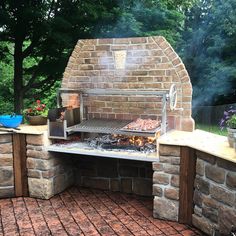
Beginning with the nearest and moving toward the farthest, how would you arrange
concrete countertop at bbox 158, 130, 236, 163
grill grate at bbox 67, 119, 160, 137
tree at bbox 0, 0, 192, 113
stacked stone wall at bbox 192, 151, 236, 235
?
stacked stone wall at bbox 192, 151, 236, 235
concrete countertop at bbox 158, 130, 236, 163
grill grate at bbox 67, 119, 160, 137
tree at bbox 0, 0, 192, 113

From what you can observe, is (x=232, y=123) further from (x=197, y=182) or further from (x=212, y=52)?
(x=212, y=52)

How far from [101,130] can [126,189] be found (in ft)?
3.85

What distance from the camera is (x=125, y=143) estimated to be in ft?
13.9

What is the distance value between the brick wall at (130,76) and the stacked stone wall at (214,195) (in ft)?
3.42

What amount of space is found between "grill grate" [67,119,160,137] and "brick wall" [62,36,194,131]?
271 millimetres

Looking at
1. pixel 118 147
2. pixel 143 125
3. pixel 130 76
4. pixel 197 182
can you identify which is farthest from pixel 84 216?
pixel 130 76

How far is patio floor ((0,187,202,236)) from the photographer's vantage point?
3588mm

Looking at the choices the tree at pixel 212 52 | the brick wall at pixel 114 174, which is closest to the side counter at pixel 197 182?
the brick wall at pixel 114 174

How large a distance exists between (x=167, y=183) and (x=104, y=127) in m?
1.07

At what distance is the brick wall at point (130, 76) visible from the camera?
14.3ft

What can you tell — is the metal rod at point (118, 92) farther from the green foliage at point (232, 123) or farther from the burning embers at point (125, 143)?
the green foliage at point (232, 123)

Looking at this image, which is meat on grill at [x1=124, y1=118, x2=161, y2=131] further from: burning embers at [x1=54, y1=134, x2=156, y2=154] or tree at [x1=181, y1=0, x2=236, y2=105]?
tree at [x1=181, y1=0, x2=236, y2=105]

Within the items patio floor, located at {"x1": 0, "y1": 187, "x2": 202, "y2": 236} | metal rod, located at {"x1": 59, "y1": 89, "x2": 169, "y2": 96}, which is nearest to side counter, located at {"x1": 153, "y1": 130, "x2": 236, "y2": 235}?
patio floor, located at {"x1": 0, "y1": 187, "x2": 202, "y2": 236}

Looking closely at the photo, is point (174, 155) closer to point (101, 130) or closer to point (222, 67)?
point (101, 130)
